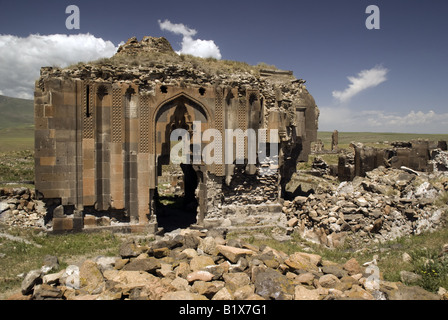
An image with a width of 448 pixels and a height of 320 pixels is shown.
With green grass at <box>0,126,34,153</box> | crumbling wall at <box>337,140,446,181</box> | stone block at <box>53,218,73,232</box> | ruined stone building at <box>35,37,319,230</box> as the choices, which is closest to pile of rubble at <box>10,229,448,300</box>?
stone block at <box>53,218,73,232</box>

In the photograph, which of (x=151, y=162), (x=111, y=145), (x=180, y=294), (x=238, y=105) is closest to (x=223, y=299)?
(x=180, y=294)

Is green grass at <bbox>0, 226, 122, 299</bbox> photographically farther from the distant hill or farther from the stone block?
the distant hill

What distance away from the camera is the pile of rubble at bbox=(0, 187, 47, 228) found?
9.32 meters

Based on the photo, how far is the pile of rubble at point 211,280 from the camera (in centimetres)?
491

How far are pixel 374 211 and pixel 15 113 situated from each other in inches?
7878

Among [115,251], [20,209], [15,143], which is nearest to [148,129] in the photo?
[115,251]

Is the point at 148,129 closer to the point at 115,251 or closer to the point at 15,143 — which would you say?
the point at 115,251

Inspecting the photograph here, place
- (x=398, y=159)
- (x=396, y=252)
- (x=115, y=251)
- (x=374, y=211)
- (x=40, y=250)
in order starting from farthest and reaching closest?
(x=398, y=159) → (x=374, y=211) → (x=115, y=251) → (x=40, y=250) → (x=396, y=252)

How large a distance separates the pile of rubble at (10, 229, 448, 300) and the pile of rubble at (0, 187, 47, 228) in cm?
383

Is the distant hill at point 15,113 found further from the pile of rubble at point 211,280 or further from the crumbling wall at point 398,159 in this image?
the pile of rubble at point 211,280

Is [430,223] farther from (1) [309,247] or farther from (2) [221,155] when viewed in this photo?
(2) [221,155]

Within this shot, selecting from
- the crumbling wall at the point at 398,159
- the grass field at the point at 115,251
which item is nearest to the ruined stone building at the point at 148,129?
the grass field at the point at 115,251

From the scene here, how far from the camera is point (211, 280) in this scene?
5.43m

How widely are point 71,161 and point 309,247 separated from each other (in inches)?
303
